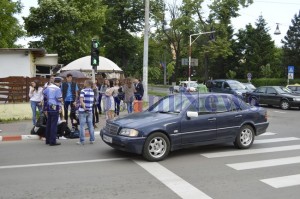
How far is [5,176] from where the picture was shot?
21.8 ft

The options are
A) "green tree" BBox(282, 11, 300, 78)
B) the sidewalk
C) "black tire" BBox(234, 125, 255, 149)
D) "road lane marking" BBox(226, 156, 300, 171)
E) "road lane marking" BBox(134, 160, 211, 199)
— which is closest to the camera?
"road lane marking" BBox(134, 160, 211, 199)

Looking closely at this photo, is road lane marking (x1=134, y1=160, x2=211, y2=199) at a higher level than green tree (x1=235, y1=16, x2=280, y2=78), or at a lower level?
lower

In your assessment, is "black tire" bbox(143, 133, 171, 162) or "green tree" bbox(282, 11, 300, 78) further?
"green tree" bbox(282, 11, 300, 78)

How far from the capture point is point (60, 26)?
39.3 meters

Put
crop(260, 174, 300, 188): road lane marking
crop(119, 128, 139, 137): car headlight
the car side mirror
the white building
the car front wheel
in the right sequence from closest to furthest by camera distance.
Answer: crop(260, 174, 300, 188): road lane marking
crop(119, 128, 139, 137): car headlight
the car side mirror
the white building
the car front wheel

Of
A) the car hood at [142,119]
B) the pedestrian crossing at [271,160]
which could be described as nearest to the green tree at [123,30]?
the pedestrian crossing at [271,160]

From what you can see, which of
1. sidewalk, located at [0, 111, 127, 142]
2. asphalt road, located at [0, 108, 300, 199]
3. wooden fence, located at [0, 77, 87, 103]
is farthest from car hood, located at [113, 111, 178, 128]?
wooden fence, located at [0, 77, 87, 103]

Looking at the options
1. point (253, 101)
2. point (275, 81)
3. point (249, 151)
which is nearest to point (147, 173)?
point (249, 151)

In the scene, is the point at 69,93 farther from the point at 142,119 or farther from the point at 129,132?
the point at 129,132

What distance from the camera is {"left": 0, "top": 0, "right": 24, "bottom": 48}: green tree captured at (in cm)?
4122

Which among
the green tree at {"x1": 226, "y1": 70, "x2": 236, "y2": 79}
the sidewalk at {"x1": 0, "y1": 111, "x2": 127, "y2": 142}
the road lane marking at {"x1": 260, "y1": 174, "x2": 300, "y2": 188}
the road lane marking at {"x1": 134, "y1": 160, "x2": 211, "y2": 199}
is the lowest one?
the road lane marking at {"x1": 260, "y1": 174, "x2": 300, "y2": 188}

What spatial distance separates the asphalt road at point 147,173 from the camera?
576 centimetres

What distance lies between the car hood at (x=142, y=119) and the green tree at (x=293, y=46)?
52067mm

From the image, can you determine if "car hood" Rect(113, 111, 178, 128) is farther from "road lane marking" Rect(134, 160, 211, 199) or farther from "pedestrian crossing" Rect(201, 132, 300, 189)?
"pedestrian crossing" Rect(201, 132, 300, 189)
